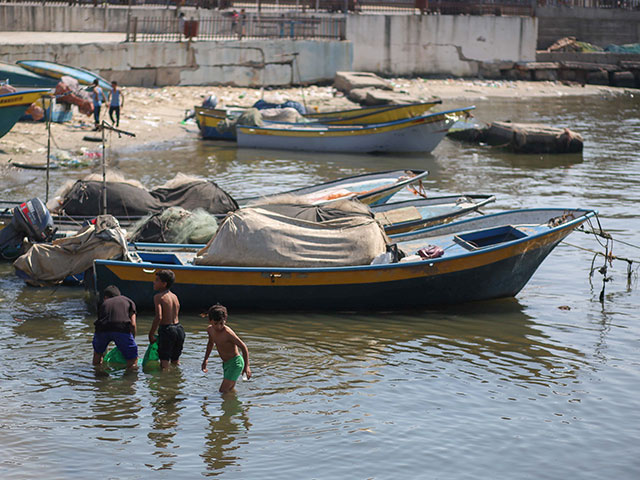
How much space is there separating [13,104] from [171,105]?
30.5 ft

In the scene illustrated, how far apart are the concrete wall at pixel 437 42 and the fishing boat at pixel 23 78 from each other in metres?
16.8

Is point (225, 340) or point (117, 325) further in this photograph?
point (117, 325)

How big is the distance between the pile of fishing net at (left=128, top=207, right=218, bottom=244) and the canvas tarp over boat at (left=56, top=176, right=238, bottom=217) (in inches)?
22.7

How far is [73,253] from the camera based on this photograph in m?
11.9

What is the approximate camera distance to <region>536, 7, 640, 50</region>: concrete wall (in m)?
47.8

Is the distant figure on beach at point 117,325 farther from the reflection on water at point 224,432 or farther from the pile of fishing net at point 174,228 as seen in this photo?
the pile of fishing net at point 174,228

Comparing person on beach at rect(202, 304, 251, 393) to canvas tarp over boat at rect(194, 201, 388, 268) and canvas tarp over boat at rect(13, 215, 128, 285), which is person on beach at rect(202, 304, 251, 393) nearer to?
canvas tarp over boat at rect(194, 201, 388, 268)

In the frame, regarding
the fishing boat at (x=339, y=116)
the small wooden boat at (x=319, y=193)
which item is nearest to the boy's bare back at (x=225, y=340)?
the small wooden boat at (x=319, y=193)

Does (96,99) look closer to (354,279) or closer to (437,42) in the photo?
(354,279)

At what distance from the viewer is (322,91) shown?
34.2m

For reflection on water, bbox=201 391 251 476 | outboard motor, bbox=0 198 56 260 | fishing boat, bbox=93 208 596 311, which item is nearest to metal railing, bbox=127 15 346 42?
outboard motor, bbox=0 198 56 260

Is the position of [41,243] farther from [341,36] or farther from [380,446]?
[341,36]

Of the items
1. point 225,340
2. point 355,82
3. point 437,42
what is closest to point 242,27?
point 355,82

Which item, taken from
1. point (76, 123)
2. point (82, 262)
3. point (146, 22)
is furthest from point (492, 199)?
point (146, 22)
